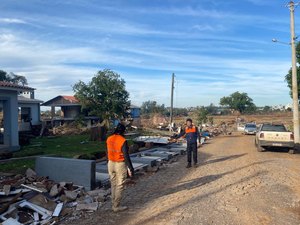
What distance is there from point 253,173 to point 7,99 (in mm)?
12670

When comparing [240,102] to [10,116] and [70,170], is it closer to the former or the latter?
[10,116]

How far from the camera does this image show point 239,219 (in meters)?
6.28

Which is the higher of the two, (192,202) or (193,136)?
(193,136)

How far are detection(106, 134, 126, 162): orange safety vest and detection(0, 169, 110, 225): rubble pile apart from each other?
115 centimetres

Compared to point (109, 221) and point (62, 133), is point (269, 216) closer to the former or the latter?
point (109, 221)

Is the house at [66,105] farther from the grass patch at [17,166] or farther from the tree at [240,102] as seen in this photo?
the tree at [240,102]

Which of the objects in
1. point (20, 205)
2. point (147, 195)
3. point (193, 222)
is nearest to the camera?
point (193, 222)

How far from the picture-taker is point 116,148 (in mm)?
7086

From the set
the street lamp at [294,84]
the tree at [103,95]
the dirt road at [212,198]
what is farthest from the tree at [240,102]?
the dirt road at [212,198]

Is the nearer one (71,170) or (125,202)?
(125,202)

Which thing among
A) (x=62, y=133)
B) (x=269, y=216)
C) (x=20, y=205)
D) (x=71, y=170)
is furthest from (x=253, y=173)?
(x=62, y=133)

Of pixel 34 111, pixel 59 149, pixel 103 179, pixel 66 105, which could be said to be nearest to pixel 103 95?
pixel 34 111

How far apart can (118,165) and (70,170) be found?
2667mm

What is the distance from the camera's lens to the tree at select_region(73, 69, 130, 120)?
35.6 m
